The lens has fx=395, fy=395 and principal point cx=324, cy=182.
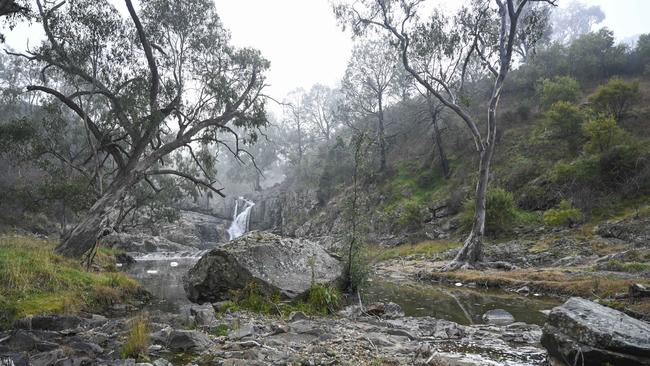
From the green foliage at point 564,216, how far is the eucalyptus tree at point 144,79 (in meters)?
15.1

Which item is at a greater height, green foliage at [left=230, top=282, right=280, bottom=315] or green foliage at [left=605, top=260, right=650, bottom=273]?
green foliage at [left=230, top=282, right=280, bottom=315]

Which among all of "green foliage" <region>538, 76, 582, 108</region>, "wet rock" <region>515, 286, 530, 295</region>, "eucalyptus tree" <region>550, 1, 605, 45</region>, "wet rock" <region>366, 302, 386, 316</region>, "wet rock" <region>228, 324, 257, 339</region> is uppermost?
"eucalyptus tree" <region>550, 1, 605, 45</region>

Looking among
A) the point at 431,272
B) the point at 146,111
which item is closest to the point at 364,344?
the point at 431,272

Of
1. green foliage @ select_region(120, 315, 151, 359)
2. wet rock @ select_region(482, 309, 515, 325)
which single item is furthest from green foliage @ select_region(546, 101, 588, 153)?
green foliage @ select_region(120, 315, 151, 359)

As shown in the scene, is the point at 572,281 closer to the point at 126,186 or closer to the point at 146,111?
the point at 126,186

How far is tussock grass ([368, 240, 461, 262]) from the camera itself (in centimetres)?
2302

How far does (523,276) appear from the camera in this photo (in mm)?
13773

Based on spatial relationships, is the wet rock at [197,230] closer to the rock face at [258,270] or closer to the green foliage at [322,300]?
the rock face at [258,270]

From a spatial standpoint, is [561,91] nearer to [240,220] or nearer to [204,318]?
[204,318]

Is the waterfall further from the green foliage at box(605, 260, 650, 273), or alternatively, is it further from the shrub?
the green foliage at box(605, 260, 650, 273)

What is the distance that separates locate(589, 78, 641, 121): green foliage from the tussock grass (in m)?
13.0

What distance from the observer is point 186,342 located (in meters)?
5.89

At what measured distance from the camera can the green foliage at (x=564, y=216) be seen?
18453 mm

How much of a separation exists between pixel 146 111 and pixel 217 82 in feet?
13.8
